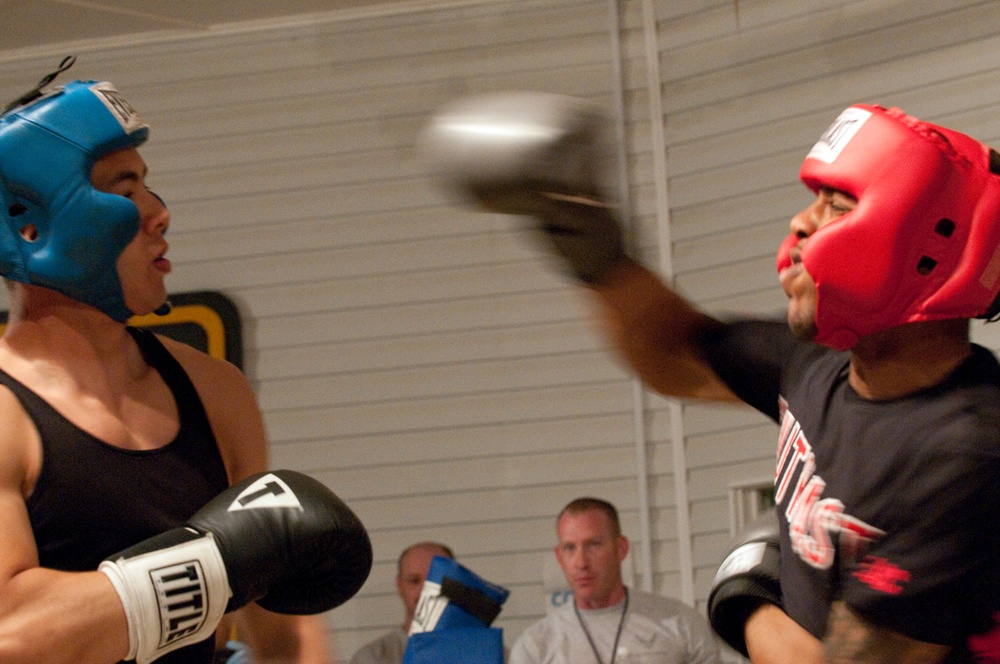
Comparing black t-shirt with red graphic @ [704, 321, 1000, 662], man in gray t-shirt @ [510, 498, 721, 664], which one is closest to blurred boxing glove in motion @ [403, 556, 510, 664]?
man in gray t-shirt @ [510, 498, 721, 664]

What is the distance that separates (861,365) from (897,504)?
29cm

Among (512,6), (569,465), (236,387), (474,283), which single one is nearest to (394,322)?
(474,283)

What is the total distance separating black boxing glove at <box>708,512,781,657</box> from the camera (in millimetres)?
2295

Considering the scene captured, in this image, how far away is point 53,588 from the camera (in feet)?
6.16

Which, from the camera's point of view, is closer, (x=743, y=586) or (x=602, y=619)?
(x=743, y=586)

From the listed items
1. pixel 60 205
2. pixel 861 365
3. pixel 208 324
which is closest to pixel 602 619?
pixel 208 324

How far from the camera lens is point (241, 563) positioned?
6.61ft

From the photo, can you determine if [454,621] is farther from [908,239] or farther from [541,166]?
[908,239]

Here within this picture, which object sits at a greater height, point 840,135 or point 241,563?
point 840,135

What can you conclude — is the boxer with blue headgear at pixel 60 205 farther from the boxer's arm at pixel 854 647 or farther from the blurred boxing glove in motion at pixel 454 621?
the blurred boxing glove in motion at pixel 454 621

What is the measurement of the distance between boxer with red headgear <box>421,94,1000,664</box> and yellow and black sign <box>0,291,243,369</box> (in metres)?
4.71

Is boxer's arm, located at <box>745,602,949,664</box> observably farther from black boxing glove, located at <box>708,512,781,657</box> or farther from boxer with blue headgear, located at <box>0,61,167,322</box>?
boxer with blue headgear, located at <box>0,61,167,322</box>

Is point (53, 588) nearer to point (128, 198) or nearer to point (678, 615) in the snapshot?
point (128, 198)

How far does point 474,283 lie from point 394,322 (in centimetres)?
50
